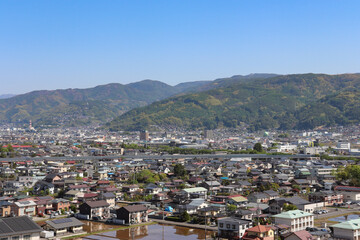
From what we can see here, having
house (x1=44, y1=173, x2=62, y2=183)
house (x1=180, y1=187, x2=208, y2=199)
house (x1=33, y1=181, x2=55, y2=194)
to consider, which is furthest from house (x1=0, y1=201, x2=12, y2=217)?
house (x1=180, y1=187, x2=208, y2=199)

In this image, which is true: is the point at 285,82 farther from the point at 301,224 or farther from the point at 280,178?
the point at 301,224

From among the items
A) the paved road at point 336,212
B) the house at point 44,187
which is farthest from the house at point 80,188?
the paved road at point 336,212

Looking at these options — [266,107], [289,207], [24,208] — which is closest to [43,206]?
[24,208]

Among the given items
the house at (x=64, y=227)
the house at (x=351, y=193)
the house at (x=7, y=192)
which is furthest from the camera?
the house at (x=351, y=193)

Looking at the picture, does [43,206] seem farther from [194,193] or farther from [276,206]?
[276,206]

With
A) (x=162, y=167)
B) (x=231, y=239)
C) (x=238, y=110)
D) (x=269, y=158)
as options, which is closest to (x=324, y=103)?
(x=238, y=110)

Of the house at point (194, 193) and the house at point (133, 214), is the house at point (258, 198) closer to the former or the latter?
the house at point (194, 193)
